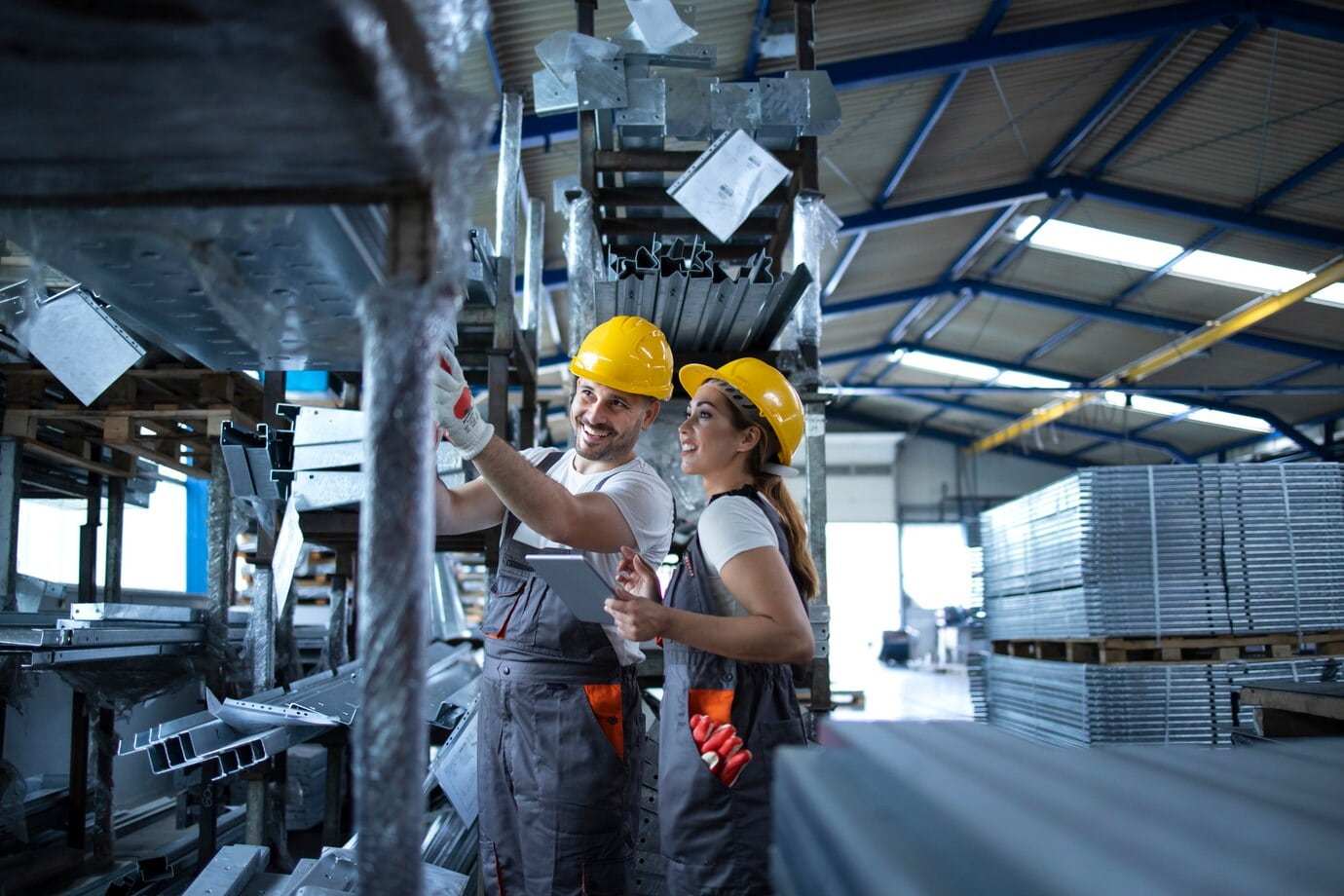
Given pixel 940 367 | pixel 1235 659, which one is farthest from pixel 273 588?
pixel 940 367

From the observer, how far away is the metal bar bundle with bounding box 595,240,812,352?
3.46 m

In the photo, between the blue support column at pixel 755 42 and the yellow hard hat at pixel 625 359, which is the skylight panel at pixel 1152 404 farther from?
the yellow hard hat at pixel 625 359

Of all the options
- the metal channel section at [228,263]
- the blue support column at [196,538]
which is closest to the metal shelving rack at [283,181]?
the metal channel section at [228,263]

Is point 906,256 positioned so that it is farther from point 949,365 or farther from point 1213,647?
point 1213,647

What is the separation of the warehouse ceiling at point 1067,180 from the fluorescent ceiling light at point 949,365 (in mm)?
129

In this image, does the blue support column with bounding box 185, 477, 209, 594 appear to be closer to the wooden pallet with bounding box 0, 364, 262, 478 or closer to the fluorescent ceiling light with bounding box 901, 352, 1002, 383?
the wooden pallet with bounding box 0, 364, 262, 478

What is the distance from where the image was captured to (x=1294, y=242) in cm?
1038

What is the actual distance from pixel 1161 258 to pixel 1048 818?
12603mm

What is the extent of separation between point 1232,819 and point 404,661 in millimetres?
872

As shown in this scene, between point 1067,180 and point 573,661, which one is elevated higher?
point 1067,180

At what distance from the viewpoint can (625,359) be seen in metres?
2.78

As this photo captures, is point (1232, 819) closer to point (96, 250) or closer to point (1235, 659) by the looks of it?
point (96, 250)

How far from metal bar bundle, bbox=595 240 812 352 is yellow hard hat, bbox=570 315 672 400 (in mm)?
656

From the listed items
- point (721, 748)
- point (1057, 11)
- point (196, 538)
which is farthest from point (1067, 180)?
point (196, 538)
